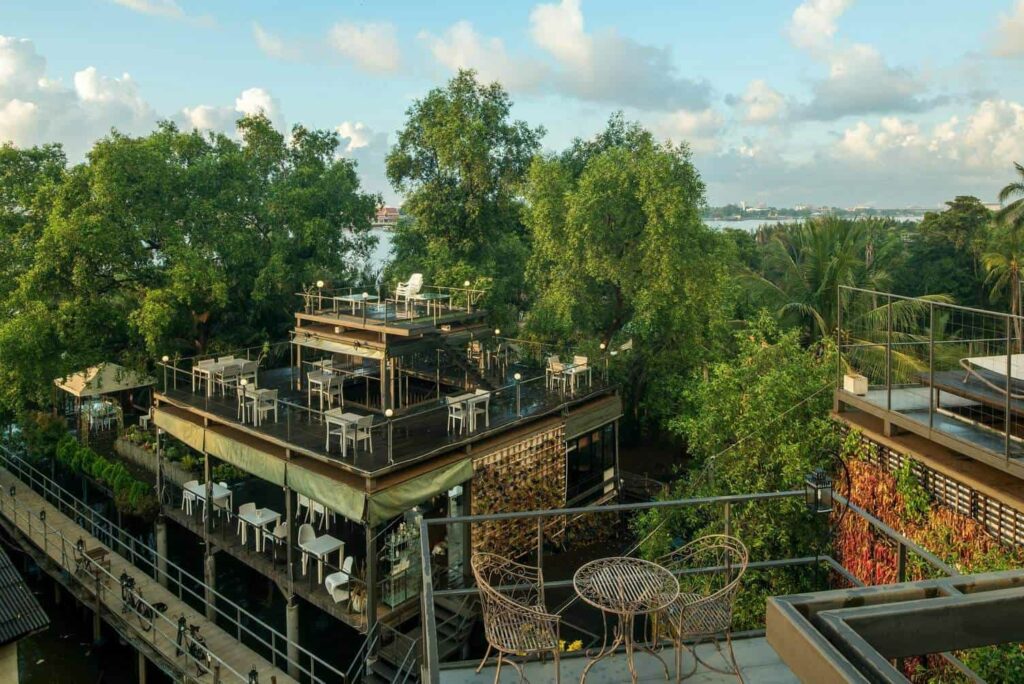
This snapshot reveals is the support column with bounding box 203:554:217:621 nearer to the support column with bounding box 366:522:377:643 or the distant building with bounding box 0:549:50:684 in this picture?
the distant building with bounding box 0:549:50:684

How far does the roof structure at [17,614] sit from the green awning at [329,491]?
4.23 m

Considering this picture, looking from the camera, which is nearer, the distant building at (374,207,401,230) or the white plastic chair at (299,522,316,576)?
the white plastic chair at (299,522,316,576)

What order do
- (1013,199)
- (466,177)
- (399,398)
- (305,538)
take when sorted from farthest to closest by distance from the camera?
1. (1013,199)
2. (466,177)
3. (399,398)
4. (305,538)

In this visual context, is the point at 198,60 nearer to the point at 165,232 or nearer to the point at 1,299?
the point at 165,232

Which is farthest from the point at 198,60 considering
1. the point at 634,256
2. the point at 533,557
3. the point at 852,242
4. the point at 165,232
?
the point at 852,242

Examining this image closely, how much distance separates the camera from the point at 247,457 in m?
14.5

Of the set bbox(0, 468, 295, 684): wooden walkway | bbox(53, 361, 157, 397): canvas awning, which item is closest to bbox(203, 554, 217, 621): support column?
bbox(0, 468, 295, 684): wooden walkway

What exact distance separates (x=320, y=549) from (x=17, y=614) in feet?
15.5

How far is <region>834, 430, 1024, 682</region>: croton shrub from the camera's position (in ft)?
22.4

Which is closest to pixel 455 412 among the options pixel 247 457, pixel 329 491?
pixel 329 491

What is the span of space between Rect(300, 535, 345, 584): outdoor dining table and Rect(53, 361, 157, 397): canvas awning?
10.1m

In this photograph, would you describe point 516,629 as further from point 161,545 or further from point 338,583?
point 161,545

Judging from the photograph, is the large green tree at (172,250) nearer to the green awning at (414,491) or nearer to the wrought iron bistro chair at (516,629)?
the green awning at (414,491)

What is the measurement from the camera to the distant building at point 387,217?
27572mm
